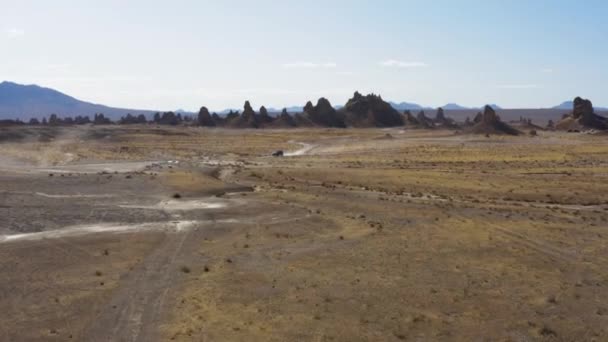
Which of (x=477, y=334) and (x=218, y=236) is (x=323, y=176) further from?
(x=477, y=334)

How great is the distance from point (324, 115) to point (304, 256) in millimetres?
142390

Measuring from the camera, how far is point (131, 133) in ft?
408

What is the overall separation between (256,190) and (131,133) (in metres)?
86.3

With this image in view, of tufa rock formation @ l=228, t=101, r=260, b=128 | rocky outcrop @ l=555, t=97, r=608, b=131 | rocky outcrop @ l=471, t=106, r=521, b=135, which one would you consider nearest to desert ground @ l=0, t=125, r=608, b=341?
rocky outcrop @ l=471, t=106, r=521, b=135

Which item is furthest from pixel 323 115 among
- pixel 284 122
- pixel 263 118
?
pixel 263 118

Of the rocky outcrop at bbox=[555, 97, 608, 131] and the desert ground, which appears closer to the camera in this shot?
the desert ground

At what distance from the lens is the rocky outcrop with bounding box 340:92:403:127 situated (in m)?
164

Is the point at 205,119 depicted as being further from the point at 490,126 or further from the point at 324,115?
the point at 490,126

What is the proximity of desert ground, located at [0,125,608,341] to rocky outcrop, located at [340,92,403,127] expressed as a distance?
109m

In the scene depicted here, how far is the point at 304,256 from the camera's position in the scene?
25.2 metres

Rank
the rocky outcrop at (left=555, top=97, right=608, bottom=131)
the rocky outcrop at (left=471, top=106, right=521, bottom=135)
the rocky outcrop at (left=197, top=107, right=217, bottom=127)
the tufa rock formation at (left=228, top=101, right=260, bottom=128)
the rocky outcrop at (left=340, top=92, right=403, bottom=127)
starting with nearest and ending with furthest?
the rocky outcrop at (left=471, top=106, right=521, bottom=135)
the rocky outcrop at (left=555, top=97, right=608, bottom=131)
the tufa rock formation at (left=228, top=101, right=260, bottom=128)
the rocky outcrop at (left=340, top=92, right=403, bottom=127)
the rocky outcrop at (left=197, top=107, right=217, bottom=127)

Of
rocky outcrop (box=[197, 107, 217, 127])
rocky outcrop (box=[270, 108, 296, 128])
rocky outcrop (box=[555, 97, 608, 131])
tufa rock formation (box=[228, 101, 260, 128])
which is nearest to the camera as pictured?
rocky outcrop (box=[555, 97, 608, 131])

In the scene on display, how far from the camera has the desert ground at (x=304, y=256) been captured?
17406 millimetres

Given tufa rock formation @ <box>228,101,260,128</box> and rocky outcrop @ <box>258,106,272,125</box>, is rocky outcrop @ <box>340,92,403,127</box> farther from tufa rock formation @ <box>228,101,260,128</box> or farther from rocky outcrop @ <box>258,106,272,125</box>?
tufa rock formation @ <box>228,101,260,128</box>
